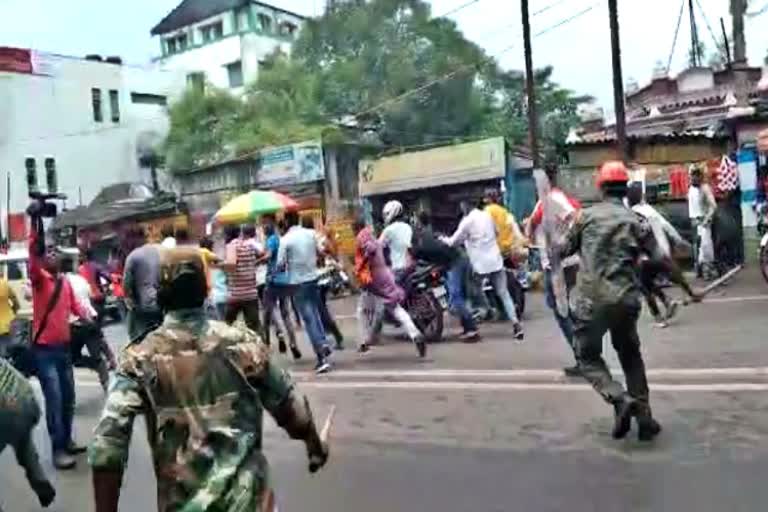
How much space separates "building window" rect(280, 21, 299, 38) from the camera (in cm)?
6761

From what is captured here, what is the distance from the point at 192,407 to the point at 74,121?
47712 millimetres

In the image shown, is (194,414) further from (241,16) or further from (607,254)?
(241,16)

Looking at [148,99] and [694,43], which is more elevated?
[148,99]

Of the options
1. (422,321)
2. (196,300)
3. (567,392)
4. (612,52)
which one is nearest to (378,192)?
(612,52)

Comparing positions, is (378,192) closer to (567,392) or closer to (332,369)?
(332,369)

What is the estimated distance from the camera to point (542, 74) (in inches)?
1797

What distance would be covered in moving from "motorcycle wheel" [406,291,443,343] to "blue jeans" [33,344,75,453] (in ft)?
17.5

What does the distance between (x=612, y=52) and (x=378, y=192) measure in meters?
9.80

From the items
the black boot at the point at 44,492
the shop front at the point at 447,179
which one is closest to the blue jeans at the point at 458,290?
the black boot at the point at 44,492

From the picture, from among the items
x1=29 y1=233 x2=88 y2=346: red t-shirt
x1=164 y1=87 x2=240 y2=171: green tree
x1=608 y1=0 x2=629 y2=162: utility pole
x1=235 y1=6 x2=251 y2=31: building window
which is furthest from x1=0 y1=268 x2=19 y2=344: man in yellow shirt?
x1=235 y1=6 x2=251 y2=31: building window

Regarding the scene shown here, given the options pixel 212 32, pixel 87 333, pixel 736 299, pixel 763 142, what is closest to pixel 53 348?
pixel 87 333

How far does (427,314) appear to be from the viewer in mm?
12148

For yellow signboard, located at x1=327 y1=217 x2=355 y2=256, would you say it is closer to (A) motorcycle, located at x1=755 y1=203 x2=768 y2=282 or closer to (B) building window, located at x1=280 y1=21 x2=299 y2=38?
(A) motorcycle, located at x1=755 y1=203 x2=768 y2=282

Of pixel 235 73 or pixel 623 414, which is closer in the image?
pixel 623 414
